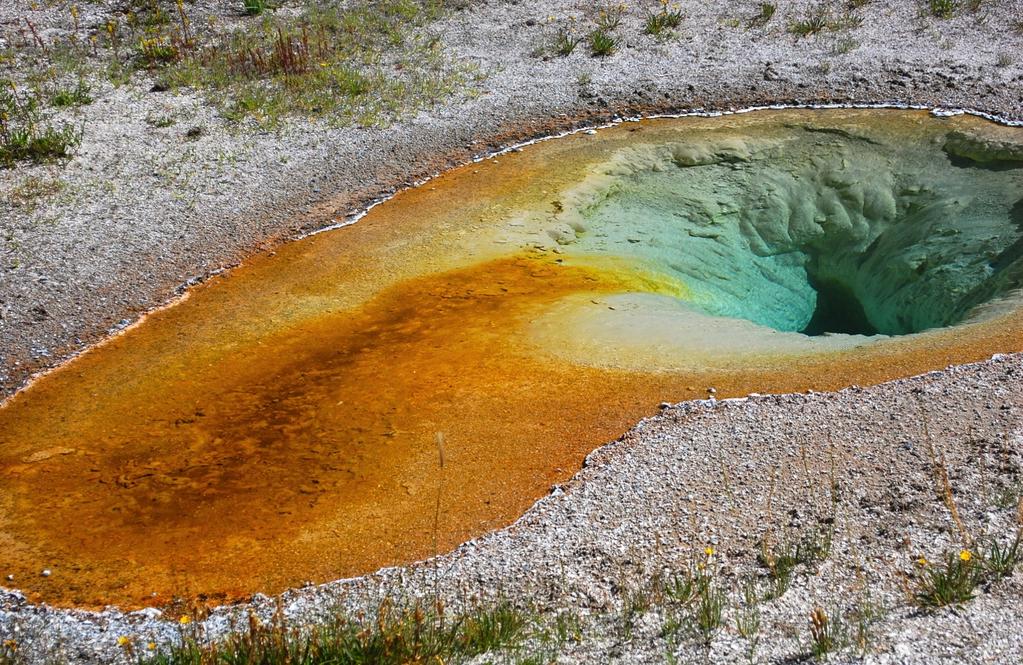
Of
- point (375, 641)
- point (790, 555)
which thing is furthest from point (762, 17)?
point (375, 641)

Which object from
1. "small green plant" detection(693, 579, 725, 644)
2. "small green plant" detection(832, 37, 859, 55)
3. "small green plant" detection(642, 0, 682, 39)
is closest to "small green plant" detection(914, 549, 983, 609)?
"small green plant" detection(693, 579, 725, 644)

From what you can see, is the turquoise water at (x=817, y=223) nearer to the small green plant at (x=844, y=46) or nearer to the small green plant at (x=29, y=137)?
the small green plant at (x=844, y=46)

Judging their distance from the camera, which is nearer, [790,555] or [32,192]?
[790,555]

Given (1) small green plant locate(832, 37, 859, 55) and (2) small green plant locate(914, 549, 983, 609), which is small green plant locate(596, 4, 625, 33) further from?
(2) small green plant locate(914, 549, 983, 609)

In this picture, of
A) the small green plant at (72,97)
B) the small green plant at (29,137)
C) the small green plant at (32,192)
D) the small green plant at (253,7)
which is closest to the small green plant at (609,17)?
the small green plant at (253,7)

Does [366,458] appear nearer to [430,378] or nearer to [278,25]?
[430,378]

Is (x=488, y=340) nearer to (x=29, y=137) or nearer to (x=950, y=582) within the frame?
(x=950, y=582)
